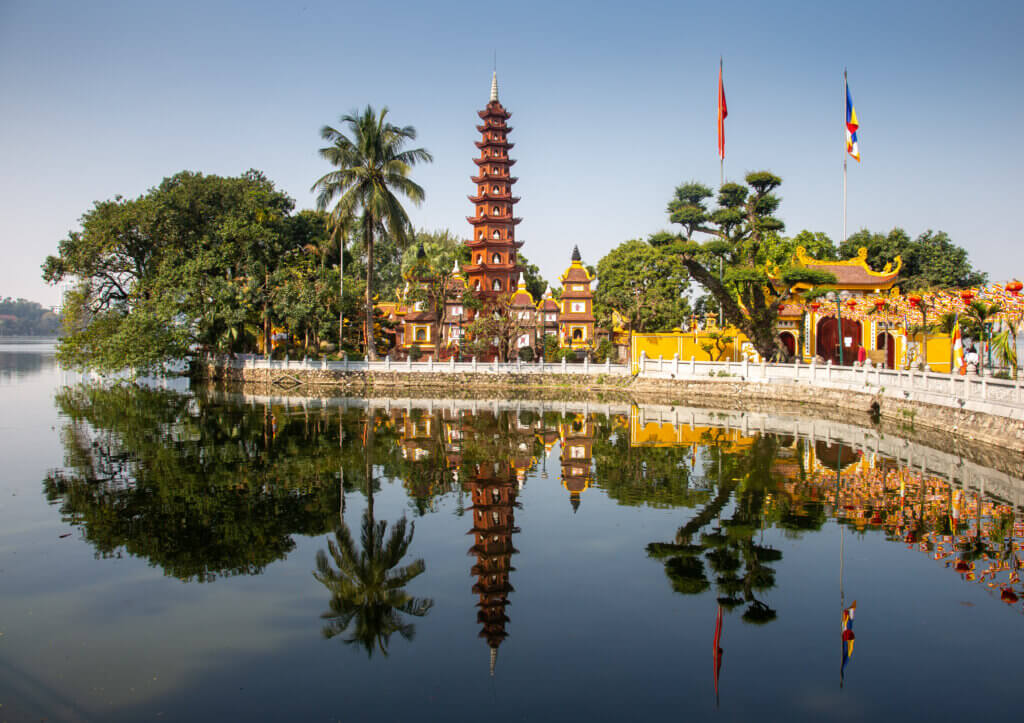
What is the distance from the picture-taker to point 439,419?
25.1 m

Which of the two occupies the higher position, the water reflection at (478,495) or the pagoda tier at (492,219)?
the pagoda tier at (492,219)

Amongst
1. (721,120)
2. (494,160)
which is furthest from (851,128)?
(494,160)

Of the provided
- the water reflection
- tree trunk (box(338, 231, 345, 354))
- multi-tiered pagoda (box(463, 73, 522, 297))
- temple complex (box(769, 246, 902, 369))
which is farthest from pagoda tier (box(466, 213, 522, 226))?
the water reflection

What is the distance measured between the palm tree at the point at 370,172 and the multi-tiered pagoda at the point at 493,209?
1384 cm

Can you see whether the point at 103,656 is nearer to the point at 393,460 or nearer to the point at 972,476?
the point at 393,460

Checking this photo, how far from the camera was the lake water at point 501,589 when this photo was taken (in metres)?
6.23

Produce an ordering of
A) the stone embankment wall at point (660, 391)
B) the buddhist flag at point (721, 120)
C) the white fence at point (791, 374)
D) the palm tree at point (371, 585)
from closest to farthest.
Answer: the palm tree at point (371, 585) → the white fence at point (791, 374) → the stone embankment wall at point (660, 391) → the buddhist flag at point (721, 120)

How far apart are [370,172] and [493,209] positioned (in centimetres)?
1536

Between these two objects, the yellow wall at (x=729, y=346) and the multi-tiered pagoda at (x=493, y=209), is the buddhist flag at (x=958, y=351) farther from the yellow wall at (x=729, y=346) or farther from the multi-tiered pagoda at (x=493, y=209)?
the multi-tiered pagoda at (x=493, y=209)

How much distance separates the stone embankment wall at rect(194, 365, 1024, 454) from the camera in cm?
1852

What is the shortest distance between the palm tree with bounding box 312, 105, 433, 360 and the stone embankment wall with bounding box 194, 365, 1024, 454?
25.6 feet

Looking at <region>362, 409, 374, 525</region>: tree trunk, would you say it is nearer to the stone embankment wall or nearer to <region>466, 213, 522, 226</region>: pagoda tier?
the stone embankment wall

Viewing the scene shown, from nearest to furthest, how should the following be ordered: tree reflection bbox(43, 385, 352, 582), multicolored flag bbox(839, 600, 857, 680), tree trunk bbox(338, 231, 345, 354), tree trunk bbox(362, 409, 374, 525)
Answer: multicolored flag bbox(839, 600, 857, 680)
tree reflection bbox(43, 385, 352, 582)
tree trunk bbox(362, 409, 374, 525)
tree trunk bbox(338, 231, 345, 354)

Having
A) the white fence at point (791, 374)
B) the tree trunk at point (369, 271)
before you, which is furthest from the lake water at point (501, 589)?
the tree trunk at point (369, 271)
